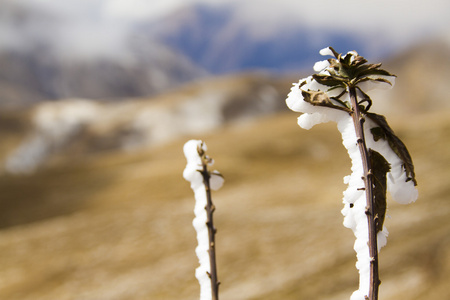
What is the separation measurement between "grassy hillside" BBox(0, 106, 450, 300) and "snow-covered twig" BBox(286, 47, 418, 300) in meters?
9.97

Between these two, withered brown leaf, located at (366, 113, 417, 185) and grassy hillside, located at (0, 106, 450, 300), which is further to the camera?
grassy hillside, located at (0, 106, 450, 300)

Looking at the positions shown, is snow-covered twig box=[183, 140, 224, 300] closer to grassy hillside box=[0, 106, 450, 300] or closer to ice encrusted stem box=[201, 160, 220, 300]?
ice encrusted stem box=[201, 160, 220, 300]

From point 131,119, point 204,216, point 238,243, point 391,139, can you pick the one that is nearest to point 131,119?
point 131,119

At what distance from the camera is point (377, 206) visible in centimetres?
165

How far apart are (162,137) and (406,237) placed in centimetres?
8063

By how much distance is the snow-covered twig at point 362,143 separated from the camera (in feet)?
5.23

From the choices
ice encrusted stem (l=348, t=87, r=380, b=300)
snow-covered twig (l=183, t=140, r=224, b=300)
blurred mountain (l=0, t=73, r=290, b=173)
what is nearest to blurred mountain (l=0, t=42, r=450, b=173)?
blurred mountain (l=0, t=73, r=290, b=173)

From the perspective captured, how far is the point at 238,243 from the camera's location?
1608 cm

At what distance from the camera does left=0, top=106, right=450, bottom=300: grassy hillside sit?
12898 mm

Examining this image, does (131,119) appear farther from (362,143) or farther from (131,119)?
(362,143)

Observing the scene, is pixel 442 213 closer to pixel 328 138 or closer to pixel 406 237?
pixel 406 237

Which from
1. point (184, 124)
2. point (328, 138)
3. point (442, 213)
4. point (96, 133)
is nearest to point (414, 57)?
point (184, 124)

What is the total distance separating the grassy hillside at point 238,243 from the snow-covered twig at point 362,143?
9966 millimetres

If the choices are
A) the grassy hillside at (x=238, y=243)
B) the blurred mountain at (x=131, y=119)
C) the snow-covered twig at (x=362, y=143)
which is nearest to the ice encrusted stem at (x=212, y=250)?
the snow-covered twig at (x=362, y=143)
